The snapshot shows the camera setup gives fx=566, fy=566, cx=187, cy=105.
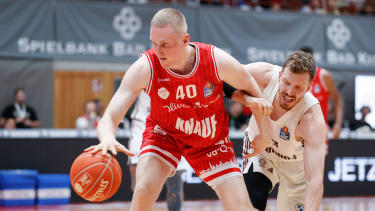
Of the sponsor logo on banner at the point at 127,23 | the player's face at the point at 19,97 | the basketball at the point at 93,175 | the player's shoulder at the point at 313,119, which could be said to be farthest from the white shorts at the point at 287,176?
the sponsor logo on banner at the point at 127,23

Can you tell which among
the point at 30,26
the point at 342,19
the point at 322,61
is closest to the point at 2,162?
the point at 30,26

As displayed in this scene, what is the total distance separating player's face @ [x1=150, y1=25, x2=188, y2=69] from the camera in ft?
12.1

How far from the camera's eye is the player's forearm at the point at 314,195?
3.88 meters

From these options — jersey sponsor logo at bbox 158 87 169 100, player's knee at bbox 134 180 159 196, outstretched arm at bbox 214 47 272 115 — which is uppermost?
outstretched arm at bbox 214 47 272 115

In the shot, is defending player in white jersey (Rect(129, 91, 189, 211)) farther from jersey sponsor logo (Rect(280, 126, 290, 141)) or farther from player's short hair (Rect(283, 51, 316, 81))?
player's short hair (Rect(283, 51, 316, 81))

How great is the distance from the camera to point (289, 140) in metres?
4.42

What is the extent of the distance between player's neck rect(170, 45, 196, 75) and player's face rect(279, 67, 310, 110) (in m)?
0.66

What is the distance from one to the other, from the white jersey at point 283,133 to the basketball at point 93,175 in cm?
124

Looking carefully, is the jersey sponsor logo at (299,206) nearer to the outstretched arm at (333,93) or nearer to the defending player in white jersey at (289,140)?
the defending player in white jersey at (289,140)

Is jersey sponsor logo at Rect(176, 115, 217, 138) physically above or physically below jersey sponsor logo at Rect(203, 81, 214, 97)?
below

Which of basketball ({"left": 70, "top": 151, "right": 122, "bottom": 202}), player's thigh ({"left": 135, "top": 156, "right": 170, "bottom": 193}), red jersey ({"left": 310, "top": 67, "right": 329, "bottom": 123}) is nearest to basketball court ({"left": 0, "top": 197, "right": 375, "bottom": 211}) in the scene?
red jersey ({"left": 310, "top": 67, "right": 329, "bottom": 123})

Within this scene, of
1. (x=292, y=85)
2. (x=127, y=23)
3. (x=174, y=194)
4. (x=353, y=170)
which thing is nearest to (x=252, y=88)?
(x=292, y=85)

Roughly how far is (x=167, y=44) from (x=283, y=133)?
50.3 inches

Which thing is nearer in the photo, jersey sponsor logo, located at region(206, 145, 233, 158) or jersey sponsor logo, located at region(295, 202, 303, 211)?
jersey sponsor logo, located at region(206, 145, 233, 158)
